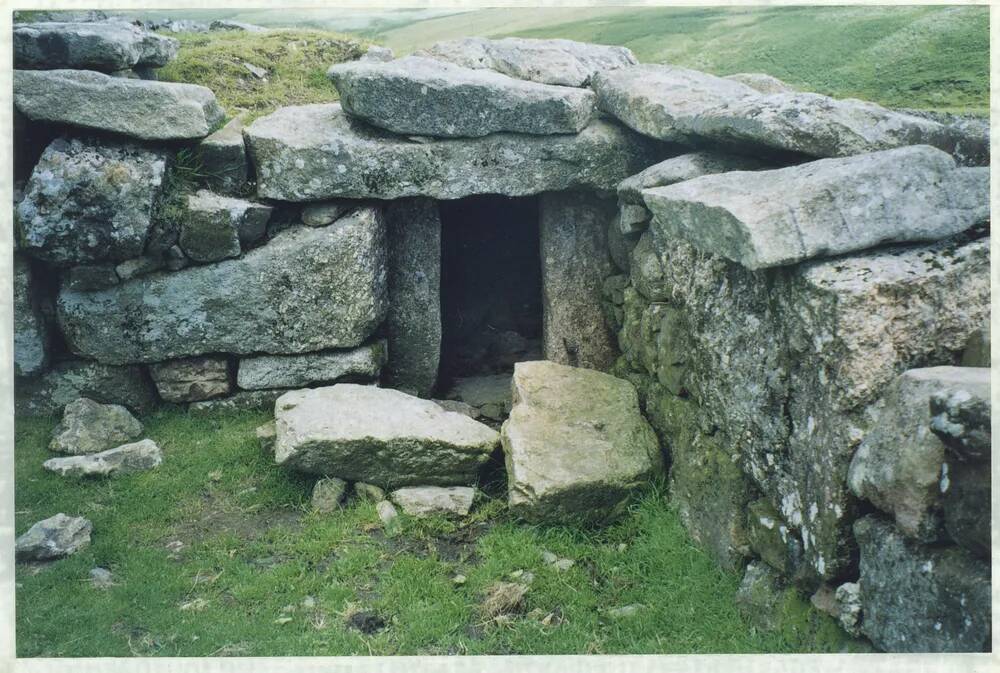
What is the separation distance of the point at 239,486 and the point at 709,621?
3614 mm

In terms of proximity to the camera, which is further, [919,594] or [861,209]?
[861,209]

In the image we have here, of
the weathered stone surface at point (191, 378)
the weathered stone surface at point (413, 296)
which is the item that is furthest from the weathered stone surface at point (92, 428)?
the weathered stone surface at point (413, 296)

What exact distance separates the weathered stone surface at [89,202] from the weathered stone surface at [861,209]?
4515 millimetres

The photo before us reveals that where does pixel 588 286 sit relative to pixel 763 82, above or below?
below

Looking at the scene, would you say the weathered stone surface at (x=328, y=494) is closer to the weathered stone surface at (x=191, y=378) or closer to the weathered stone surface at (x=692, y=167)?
the weathered stone surface at (x=191, y=378)

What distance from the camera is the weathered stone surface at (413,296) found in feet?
25.8

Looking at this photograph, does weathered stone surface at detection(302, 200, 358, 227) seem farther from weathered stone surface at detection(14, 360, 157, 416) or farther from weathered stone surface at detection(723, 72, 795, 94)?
weathered stone surface at detection(723, 72, 795, 94)

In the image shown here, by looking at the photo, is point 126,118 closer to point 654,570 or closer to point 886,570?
point 654,570

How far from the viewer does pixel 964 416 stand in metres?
3.38

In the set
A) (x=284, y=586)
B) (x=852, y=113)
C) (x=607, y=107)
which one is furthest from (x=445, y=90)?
(x=284, y=586)

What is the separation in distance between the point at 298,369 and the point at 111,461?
1.63 meters

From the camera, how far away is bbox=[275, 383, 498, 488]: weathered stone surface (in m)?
6.24

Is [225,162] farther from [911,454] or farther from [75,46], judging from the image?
[911,454]

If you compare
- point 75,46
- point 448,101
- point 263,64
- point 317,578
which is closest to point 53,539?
point 317,578
